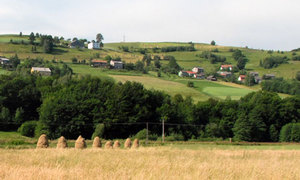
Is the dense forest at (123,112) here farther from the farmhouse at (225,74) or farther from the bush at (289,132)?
the farmhouse at (225,74)

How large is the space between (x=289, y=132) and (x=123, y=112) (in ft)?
119

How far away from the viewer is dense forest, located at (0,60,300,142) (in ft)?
220

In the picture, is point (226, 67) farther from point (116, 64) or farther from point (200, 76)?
point (116, 64)

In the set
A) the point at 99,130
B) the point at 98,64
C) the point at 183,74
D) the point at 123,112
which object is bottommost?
the point at 99,130

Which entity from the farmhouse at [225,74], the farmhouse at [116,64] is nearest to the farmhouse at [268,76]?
the farmhouse at [225,74]

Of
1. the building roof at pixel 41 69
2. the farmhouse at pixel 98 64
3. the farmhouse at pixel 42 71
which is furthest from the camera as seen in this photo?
the farmhouse at pixel 98 64

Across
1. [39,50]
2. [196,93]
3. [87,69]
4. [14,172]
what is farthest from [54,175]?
[39,50]

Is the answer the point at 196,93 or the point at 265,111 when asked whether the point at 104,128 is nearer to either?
the point at 265,111

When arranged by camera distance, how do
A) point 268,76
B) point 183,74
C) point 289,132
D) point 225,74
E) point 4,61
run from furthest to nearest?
point 225,74 < point 268,76 < point 183,74 < point 4,61 < point 289,132

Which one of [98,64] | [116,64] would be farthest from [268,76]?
[98,64]

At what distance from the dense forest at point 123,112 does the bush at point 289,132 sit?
0.94 meters

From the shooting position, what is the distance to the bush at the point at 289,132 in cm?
7562

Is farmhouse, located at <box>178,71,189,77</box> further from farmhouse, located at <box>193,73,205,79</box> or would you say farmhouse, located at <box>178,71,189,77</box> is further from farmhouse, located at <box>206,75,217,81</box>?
farmhouse, located at <box>206,75,217,81</box>

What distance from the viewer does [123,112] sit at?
227 ft
